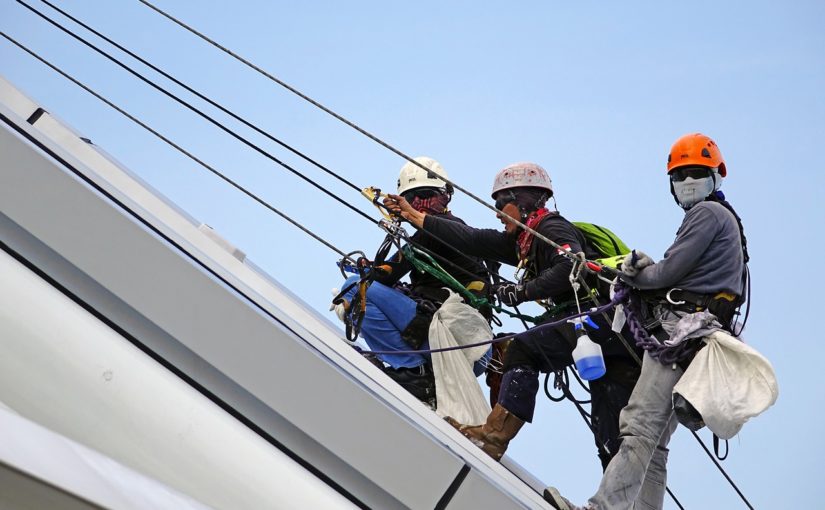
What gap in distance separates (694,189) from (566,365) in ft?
3.74

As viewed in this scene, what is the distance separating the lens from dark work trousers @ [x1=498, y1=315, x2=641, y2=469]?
5148mm

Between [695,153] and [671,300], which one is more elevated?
[695,153]

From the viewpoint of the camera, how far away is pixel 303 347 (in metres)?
2.40

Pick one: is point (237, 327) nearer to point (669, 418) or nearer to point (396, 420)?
point (396, 420)

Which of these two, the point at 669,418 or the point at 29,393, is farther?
the point at 669,418

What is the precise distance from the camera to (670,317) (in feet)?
15.0

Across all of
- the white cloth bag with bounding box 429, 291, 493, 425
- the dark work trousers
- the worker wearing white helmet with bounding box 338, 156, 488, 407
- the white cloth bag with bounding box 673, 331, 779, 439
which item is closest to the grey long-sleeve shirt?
the white cloth bag with bounding box 673, 331, 779, 439

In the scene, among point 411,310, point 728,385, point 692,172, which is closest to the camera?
point 728,385

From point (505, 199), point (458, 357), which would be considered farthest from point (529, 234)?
point (458, 357)

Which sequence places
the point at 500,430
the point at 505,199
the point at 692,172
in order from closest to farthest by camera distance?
the point at 692,172
the point at 500,430
the point at 505,199

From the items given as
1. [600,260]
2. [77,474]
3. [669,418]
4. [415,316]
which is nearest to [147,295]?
[77,474]

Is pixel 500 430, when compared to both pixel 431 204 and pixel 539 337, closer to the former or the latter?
pixel 539 337

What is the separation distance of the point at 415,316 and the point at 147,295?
4134 millimetres

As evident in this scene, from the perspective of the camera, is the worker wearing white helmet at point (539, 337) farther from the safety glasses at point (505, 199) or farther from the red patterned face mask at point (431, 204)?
the red patterned face mask at point (431, 204)
